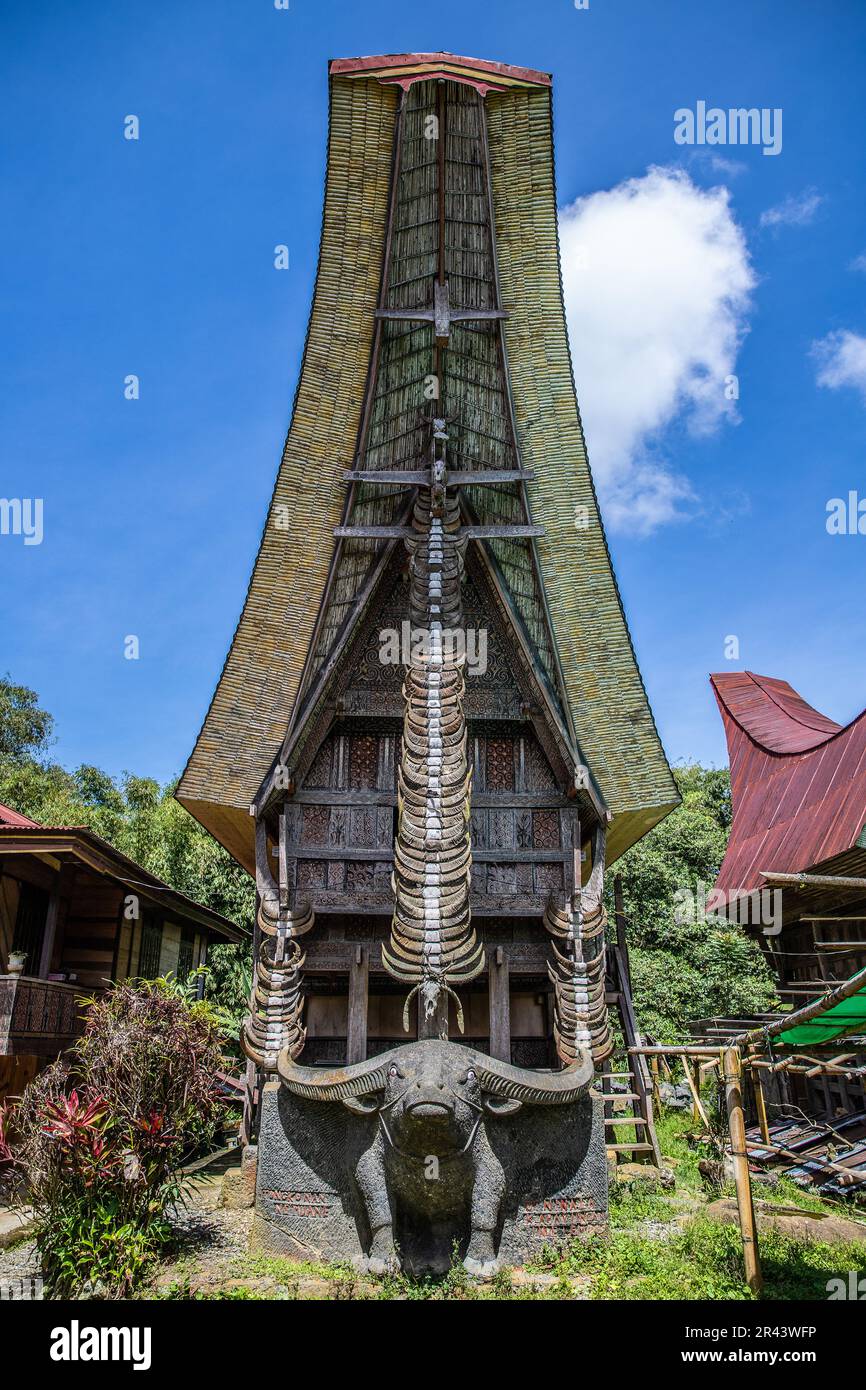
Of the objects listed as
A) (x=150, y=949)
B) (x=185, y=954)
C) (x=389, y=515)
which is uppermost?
(x=389, y=515)

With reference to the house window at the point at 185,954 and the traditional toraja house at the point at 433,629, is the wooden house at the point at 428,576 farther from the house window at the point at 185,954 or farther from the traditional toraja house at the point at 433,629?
the house window at the point at 185,954

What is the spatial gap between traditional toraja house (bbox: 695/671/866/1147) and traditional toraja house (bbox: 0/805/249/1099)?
970cm

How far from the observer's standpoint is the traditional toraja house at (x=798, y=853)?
17.2 m

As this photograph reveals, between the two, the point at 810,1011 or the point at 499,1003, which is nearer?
the point at 810,1011

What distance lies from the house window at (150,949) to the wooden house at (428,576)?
650 centimetres

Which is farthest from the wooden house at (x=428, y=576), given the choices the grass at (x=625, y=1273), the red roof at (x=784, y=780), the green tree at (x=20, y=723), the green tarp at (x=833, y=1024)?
the green tree at (x=20, y=723)

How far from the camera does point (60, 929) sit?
1716cm

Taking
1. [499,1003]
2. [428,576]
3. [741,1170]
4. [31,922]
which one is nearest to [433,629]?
[428,576]

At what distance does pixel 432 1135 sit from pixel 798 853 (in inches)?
470
